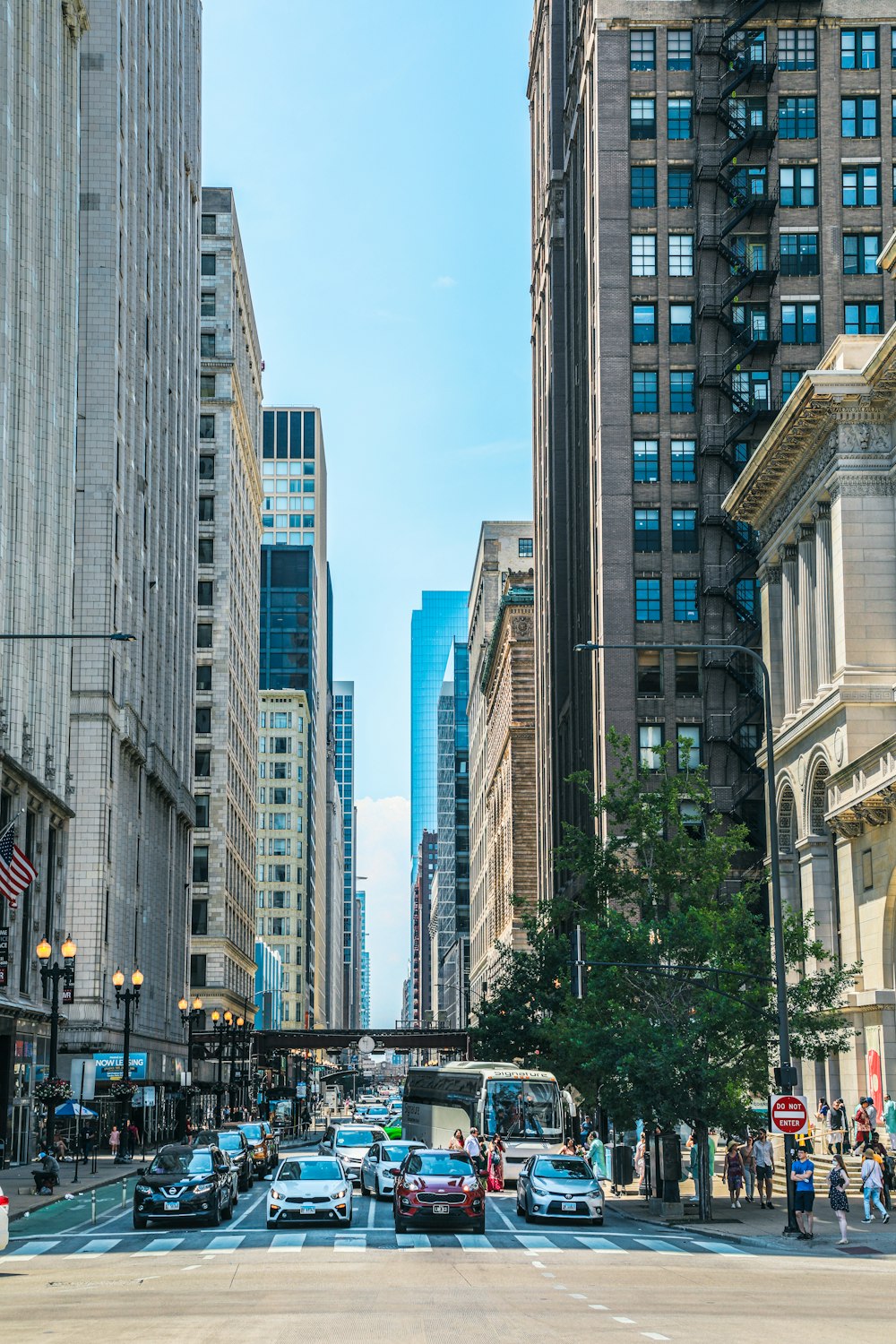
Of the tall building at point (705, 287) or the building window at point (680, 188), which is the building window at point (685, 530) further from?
the building window at point (680, 188)

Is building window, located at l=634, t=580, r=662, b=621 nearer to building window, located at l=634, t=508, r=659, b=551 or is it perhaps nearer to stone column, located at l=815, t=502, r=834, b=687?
building window, located at l=634, t=508, r=659, b=551

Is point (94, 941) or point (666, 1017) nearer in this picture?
point (666, 1017)

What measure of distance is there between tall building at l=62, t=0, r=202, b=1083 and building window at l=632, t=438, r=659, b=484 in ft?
80.4

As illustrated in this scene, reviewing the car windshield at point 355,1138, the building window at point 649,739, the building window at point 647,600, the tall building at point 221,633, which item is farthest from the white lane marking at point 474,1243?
the tall building at point 221,633

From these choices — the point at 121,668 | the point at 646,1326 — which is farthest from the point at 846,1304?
the point at 121,668

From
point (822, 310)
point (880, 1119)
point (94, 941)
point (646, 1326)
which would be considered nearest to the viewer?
point (646, 1326)

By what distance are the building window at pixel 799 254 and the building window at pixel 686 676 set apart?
20.1 meters

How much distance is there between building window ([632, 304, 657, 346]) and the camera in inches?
3506

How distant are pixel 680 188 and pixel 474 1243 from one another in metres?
67.8

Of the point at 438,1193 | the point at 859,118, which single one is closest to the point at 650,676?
the point at 859,118

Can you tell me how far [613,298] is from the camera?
89188mm

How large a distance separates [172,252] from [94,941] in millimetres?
43778

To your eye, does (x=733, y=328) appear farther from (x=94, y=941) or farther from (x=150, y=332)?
(x=94, y=941)

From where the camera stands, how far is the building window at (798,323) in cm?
8725
